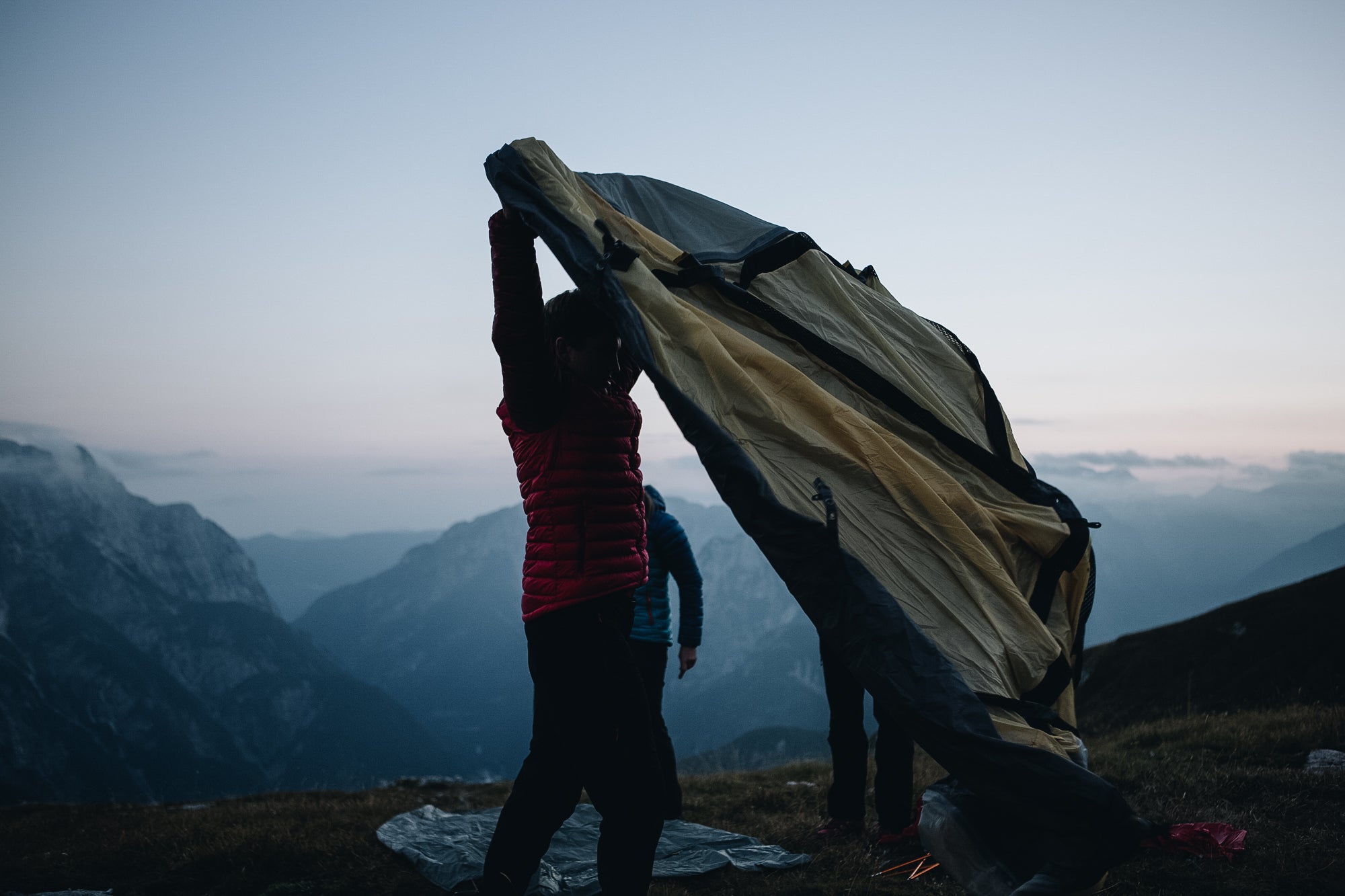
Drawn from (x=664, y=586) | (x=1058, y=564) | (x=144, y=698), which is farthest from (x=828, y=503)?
(x=144, y=698)

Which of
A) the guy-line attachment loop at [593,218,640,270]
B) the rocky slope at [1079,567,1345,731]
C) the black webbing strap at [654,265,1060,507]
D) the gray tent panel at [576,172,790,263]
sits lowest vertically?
the rocky slope at [1079,567,1345,731]

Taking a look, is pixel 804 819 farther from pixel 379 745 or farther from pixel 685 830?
pixel 379 745

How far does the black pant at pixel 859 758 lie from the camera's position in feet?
18.5

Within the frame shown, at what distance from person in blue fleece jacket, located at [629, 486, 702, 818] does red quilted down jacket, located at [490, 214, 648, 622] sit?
9.30ft

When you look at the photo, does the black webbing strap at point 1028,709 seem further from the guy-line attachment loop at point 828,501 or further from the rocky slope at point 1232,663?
the rocky slope at point 1232,663

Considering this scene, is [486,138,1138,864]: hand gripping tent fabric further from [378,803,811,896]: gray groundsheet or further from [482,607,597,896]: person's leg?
[378,803,811,896]: gray groundsheet

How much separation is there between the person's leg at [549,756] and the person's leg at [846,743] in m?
2.79

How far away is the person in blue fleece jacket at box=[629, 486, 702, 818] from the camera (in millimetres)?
6438

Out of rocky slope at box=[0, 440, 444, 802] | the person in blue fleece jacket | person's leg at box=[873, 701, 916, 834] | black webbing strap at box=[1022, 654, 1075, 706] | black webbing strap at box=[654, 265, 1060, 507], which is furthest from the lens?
rocky slope at box=[0, 440, 444, 802]

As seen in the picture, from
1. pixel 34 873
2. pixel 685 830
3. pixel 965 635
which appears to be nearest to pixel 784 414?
pixel 965 635

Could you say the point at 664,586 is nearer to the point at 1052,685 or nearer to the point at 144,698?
the point at 1052,685

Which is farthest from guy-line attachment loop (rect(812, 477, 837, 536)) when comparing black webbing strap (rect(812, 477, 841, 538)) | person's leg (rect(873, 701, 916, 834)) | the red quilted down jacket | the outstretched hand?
the outstretched hand

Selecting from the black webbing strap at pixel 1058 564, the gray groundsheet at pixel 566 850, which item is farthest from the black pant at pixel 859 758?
the black webbing strap at pixel 1058 564

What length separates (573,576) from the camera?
3.36 meters
